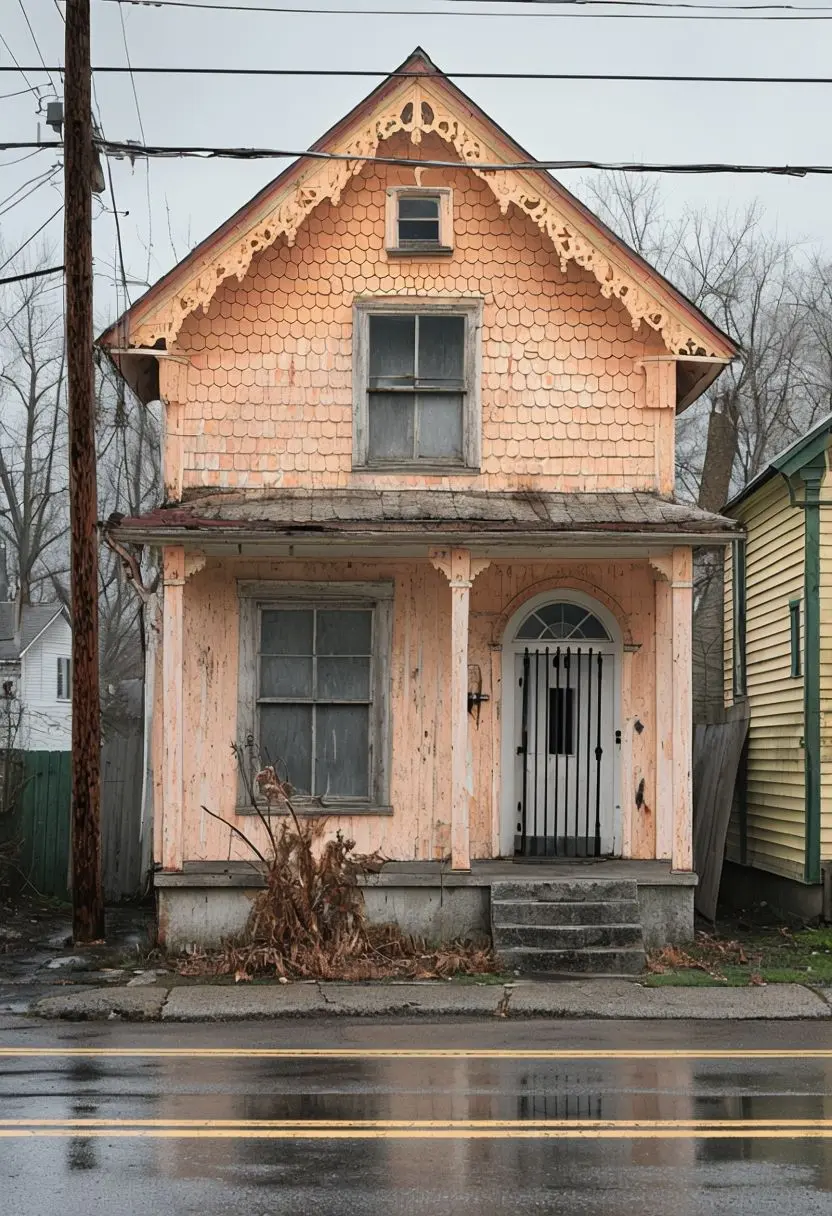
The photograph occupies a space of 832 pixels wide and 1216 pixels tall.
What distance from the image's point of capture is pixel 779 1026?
35.8 ft

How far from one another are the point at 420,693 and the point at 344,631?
0.95m

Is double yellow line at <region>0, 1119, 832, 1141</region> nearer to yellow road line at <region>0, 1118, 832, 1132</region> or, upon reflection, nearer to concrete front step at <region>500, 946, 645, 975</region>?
yellow road line at <region>0, 1118, 832, 1132</region>

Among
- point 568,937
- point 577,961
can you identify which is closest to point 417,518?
point 568,937

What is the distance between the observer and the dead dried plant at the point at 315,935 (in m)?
12.9

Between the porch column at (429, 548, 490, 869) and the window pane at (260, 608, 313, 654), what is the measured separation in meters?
1.68

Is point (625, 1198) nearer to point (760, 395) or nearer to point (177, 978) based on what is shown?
point (177, 978)

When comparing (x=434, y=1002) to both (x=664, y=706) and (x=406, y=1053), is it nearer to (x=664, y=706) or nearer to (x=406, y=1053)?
(x=406, y=1053)

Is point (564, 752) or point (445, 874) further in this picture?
point (564, 752)

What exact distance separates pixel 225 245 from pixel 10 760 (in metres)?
6.74

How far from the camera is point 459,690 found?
14.0 meters

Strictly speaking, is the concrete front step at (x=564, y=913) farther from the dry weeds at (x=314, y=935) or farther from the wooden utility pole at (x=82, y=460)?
the wooden utility pole at (x=82, y=460)

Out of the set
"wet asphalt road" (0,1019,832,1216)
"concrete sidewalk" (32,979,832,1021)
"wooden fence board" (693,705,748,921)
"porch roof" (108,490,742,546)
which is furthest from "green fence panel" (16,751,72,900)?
"wet asphalt road" (0,1019,832,1216)

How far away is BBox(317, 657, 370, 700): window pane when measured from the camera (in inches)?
592

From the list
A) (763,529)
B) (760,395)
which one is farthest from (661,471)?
(760,395)
